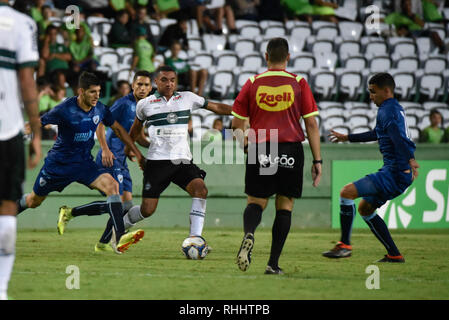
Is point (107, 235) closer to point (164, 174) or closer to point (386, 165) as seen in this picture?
→ point (164, 174)

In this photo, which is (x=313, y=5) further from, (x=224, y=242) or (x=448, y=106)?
(x=224, y=242)

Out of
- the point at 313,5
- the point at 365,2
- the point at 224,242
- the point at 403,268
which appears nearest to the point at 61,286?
the point at 403,268

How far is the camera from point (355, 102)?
16.9 metres

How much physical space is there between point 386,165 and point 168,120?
2376 mm

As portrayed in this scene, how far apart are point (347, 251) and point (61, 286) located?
3551 mm

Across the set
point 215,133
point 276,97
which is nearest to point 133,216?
point 276,97

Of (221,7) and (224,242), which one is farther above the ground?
(221,7)

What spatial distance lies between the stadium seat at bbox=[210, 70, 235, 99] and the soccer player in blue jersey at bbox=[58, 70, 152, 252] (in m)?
5.94

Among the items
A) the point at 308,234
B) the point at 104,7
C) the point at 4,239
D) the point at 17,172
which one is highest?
the point at 104,7

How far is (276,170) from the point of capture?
6.80 meters

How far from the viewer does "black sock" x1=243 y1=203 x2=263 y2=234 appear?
6.63 m

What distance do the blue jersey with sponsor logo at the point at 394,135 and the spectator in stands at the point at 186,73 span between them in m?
7.73

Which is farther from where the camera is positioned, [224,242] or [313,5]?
[313,5]
